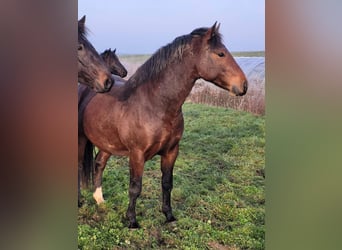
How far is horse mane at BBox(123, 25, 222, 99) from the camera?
1.97 metres

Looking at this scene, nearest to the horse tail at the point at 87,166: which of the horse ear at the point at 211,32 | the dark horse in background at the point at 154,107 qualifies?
the dark horse in background at the point at 154,107

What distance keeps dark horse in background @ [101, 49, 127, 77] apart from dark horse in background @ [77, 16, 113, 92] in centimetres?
3

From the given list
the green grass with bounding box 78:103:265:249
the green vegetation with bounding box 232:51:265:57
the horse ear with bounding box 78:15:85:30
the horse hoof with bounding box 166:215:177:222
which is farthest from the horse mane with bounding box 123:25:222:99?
the horse hoof with bounding box 166:215:177:222

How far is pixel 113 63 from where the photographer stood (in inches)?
80.7

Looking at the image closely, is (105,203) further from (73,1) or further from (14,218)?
(73,1)

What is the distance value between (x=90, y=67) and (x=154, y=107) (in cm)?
38

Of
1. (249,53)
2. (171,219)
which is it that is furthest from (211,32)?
(171,219)

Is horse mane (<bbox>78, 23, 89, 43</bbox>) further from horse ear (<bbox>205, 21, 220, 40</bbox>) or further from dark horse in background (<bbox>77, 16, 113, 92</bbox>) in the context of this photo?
horse ear (<bbox>205, 21, 220, 40</bbox>)

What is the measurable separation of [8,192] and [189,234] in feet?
2.94

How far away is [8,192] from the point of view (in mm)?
1849

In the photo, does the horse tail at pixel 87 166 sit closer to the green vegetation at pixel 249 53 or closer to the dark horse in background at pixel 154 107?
the dark horse in background at pixel 154 107

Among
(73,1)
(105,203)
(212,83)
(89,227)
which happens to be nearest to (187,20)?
(212,83)

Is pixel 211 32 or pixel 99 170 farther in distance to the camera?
pixel 99 170

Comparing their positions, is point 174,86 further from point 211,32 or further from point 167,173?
point 167,173
